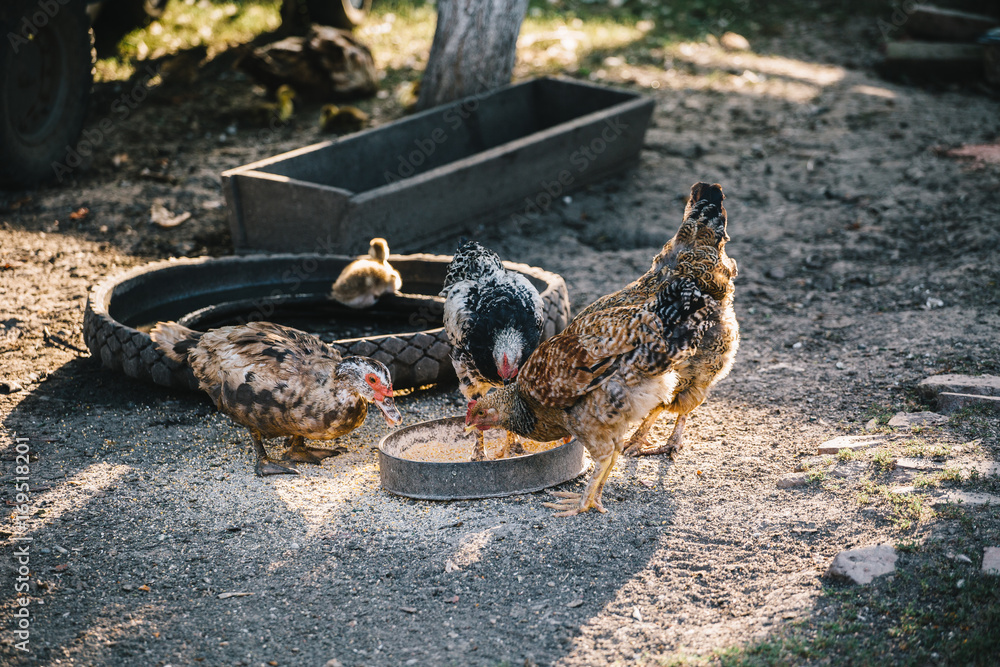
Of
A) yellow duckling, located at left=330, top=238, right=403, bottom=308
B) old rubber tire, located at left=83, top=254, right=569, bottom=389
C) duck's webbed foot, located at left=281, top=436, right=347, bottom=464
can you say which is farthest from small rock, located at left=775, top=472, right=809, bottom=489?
yellow duckling, located at left=330, top=238, right=403, bottom=308

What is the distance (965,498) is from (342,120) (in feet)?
25.6

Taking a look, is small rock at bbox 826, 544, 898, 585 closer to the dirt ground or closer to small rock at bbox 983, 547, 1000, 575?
the dirt ground

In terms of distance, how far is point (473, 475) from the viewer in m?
4.37

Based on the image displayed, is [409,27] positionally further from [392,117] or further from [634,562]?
[634,562]

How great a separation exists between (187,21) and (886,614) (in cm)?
1305

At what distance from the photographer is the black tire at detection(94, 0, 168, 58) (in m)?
12.3

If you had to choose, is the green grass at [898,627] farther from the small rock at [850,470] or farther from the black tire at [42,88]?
the black tire at [42,88]

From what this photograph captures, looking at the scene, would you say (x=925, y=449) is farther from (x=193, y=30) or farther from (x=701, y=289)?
(x=193, y=30)

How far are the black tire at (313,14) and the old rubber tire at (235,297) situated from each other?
23.1 feet

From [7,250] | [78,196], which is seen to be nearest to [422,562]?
[7,250]

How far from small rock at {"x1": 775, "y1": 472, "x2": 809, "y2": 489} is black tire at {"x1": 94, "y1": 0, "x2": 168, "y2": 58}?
11.2 meters

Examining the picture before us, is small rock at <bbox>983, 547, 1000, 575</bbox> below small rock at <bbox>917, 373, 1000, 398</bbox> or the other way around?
below

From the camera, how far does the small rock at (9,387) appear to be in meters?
5.43

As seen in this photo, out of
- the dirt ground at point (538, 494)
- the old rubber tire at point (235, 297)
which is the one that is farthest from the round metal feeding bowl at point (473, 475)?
the old rubber tire at point (235, 297)
